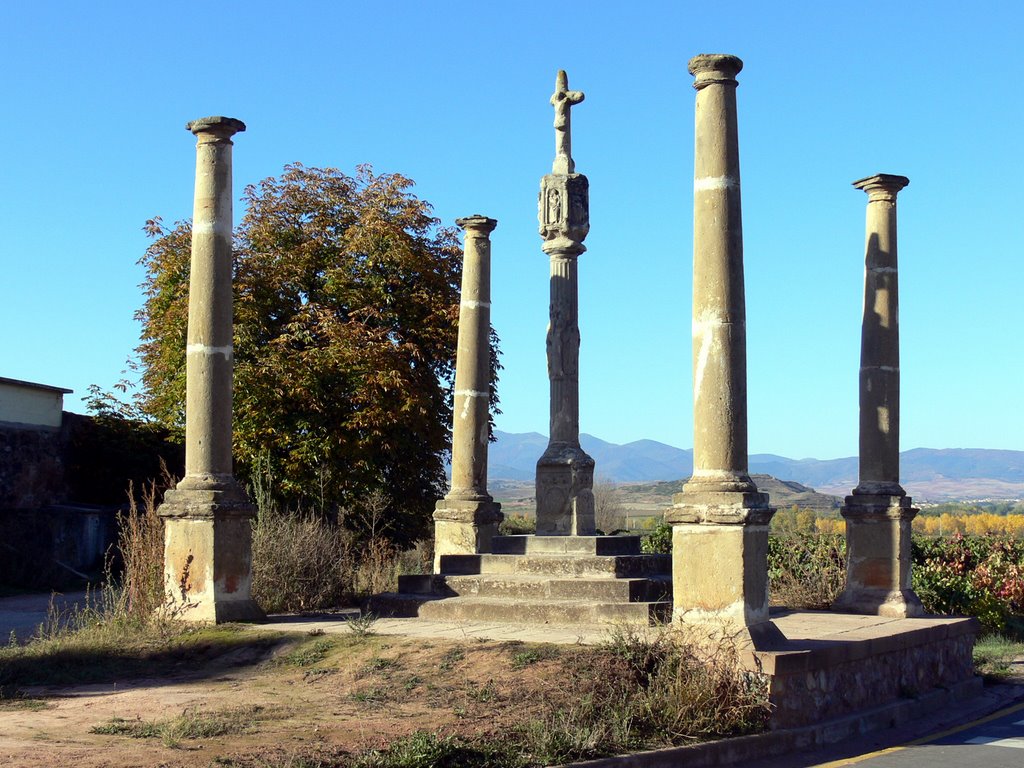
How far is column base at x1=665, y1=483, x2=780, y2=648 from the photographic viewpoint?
1009 centimetres

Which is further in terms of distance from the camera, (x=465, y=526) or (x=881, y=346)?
(x=465, y=526)

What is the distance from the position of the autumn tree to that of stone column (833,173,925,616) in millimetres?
9949

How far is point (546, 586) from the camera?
1284cm

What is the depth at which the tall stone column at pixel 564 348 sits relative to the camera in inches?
591

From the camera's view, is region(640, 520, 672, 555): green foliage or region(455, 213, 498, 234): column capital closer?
region(455, 213, 498, 234): column capital

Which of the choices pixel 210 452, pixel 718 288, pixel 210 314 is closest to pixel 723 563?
pixel 718 288

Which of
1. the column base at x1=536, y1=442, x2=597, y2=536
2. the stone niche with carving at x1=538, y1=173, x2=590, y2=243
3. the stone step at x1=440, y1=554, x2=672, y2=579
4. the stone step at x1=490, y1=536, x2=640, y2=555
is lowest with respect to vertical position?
the stone step at x1=440, y1=554, x2=672, y2=579

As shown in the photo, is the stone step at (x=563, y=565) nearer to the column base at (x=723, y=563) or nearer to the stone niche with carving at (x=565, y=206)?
the column base at (x=723, y=563)

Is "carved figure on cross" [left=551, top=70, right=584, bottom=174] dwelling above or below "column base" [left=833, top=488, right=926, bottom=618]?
above

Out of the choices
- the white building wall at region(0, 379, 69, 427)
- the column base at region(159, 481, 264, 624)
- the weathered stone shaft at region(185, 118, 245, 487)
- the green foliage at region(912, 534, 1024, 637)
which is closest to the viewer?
the column base at region(159, 481, 264, 624)

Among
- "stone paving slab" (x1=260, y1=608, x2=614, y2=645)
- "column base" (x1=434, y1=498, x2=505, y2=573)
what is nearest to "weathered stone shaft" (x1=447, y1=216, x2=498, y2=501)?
"column base" (x1=434, y1=498, x2=505, y2=573)

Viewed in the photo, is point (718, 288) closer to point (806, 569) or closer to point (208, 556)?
point (208, 556)

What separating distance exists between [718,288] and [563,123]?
5.78 m

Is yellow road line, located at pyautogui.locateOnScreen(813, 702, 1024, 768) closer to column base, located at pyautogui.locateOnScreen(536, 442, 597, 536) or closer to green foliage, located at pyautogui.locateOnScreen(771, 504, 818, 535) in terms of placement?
green foliage, located at pyautogui.locateOnScreen(771, 504, 818, 535)
